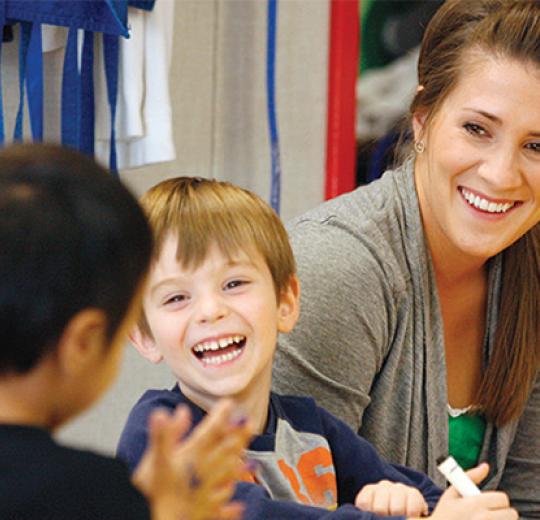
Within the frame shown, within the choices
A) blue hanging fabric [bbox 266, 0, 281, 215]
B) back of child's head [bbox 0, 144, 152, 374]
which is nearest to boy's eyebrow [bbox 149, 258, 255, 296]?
back of child's head [bbox 0, 144, 152, 374]

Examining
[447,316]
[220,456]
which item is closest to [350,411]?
[447,316]

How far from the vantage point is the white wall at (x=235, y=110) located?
7.86ft

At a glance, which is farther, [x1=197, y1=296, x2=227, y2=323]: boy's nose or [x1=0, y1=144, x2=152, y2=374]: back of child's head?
[x1=197, y1=296, x2=227, y2=323]: boy's nose

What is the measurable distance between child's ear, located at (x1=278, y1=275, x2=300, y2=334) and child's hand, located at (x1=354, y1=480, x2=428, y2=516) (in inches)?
7.8

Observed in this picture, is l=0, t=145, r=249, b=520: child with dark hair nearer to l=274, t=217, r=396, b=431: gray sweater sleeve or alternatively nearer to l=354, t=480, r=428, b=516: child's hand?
l=354, t=480, r=428, b=516: child's hand

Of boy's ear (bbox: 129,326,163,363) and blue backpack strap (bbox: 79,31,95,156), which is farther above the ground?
blue backpack strap (bbox: 79,31,95,156)

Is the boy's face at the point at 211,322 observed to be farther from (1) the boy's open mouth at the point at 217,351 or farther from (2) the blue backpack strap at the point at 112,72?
(2) the blue backpack strap at the point at 112,72

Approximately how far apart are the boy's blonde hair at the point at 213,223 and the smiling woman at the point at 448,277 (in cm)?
19

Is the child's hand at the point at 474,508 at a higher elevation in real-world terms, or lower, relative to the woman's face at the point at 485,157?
lower

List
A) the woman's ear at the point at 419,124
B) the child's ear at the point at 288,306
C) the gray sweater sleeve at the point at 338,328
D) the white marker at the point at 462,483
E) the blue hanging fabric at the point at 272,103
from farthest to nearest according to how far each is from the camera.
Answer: the blue hanging fabric at the point at 272,103 → the woman's ear at the point at 419,124 → the gray sweater sleeve at the point at 338,328 → the child's ear at the point at 288,306 → the white marker at the point at 462,483

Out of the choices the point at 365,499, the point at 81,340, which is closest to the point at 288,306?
the point at 365,499

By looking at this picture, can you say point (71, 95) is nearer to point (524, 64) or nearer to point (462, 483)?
point (524, 64)

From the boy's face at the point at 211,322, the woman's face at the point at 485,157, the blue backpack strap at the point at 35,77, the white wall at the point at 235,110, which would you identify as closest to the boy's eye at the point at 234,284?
the boy's face at the point at 211,322

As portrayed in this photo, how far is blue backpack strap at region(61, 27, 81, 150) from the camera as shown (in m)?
1.90
